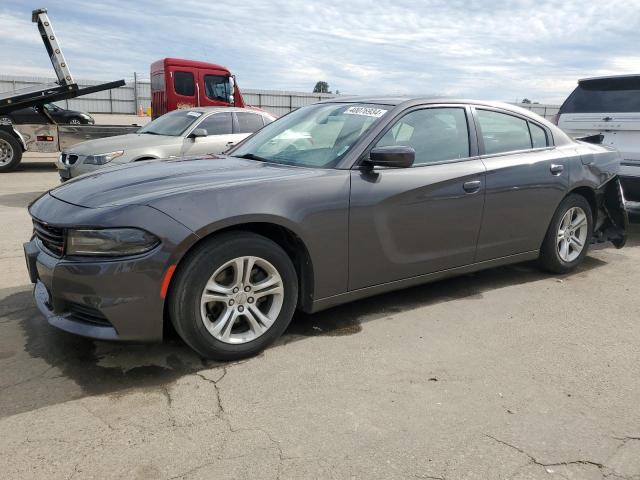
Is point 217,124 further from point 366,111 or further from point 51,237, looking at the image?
point 51,237

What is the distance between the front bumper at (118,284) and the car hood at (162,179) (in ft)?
0.46

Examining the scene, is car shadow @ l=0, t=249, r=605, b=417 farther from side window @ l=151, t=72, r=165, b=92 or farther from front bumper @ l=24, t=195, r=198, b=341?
side window @ l=151, t=72, r=165, b=92

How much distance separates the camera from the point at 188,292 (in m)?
2.90

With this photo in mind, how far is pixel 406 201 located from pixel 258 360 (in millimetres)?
1423

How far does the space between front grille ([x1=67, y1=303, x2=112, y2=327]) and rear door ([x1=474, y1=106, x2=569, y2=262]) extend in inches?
108

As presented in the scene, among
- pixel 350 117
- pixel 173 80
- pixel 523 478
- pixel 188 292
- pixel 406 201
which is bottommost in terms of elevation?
pixel 523 478

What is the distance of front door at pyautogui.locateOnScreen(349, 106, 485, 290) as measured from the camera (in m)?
3.52

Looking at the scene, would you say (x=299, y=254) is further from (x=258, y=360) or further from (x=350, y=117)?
(x=350, y=117)

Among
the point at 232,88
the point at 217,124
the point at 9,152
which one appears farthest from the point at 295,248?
the point at 232,88

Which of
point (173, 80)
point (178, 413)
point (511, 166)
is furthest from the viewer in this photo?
point (173, 80)

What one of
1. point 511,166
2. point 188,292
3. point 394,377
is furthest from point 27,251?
point 511,166

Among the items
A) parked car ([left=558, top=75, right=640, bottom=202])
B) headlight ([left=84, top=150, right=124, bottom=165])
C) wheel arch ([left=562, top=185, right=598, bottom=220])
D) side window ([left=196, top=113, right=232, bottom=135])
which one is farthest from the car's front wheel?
side window ([left=196, top=113, right=232, bottom=135])

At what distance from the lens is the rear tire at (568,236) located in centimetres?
479

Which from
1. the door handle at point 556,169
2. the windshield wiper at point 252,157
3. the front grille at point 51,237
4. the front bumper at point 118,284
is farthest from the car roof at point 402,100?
the front grille at point 51,237
